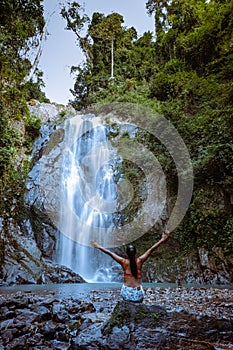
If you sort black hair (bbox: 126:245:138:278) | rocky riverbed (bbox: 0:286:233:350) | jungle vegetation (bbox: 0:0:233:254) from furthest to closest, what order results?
jungle vegetation (bbox: 0:0:233:254) → black hair (bbox: 126:245:138:278) → rocky riverbed (bbox: 0:286:233:350)

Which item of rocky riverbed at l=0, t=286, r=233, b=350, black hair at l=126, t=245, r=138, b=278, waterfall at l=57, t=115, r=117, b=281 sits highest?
waterfall at l=57, t=115, r=117, b=281

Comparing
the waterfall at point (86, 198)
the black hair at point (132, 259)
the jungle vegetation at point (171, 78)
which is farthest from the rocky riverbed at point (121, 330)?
the waterfall at point (86, 198)

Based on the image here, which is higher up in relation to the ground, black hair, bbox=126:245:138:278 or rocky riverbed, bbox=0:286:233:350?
black hair, bbox=126:245:138:278

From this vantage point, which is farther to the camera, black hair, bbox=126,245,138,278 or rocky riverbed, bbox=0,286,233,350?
black hair, bbox=126,245,138,278

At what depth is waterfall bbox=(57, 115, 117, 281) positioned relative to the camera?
12.9 metres

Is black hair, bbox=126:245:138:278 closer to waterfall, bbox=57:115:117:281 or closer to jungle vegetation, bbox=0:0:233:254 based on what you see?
jungle vegetation, bbox=0:0:233:254

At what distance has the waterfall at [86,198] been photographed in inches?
508

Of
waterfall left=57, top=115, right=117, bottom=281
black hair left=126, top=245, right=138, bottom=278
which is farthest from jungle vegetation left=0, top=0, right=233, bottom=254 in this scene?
black hair left=126, top=245, right=138, bottom=278

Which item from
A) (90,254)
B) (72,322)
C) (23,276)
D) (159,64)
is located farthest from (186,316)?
(159,64)

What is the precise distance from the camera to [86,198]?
616 inches

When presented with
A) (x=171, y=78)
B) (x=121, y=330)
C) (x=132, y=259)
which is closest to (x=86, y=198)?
(x=171, y=78)

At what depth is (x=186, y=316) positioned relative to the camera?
336 cm

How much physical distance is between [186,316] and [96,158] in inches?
584

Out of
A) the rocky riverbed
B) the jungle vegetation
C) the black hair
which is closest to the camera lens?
the rocky riverbed
